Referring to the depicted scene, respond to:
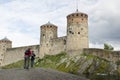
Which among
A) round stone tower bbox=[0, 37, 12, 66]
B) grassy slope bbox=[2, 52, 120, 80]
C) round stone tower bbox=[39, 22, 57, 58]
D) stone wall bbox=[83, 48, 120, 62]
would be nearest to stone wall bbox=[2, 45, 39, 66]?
round stone tower bbox=[0, 37, 12, 66]

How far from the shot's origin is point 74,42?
7162cm

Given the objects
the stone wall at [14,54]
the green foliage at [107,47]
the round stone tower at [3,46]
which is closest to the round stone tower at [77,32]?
the stone wall at [14,54]

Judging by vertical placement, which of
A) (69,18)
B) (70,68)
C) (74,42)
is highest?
(69,18)

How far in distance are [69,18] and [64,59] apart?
1058 centimetres

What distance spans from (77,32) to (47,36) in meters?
10.3

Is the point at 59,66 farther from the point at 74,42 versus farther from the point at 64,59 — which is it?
the point at 74,42

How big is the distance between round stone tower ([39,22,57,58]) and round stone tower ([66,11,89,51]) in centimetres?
736

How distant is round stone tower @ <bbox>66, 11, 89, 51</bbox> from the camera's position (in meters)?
71.5

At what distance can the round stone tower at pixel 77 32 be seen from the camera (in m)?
71.5

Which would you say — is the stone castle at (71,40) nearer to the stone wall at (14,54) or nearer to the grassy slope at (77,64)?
the grassy slope at (77,64)

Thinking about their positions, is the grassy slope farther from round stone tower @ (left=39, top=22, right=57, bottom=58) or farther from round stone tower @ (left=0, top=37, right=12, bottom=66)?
round stone tower @ (left=0, top=37, right=12, bottom=66)

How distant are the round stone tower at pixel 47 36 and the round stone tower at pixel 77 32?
7.36 m

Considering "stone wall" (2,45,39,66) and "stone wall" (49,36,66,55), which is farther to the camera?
"stone wall" (2,45,39,66)

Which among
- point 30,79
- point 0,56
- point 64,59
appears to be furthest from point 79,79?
point 0,56
